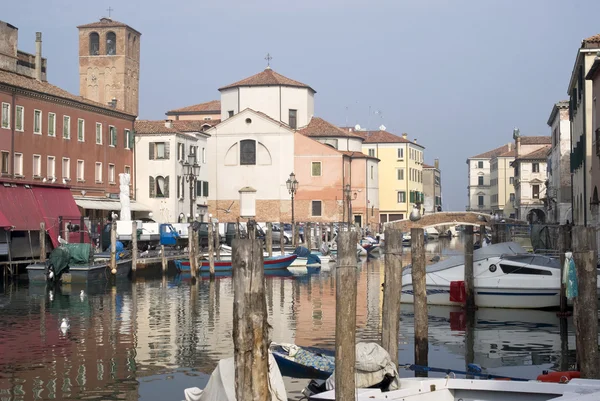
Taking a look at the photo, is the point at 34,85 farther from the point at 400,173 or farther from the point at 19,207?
the point at 400,173

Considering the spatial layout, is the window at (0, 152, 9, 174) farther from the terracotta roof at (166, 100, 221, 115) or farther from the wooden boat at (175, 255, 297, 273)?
the terracotta roof at (166, 100, 221, 115)

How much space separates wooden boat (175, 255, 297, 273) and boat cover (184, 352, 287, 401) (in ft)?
87.1

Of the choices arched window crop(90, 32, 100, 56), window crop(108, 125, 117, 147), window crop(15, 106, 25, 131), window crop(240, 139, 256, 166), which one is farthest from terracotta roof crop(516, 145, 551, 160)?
window crop(15, 106, 25, 131)

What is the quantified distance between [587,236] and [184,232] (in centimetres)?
3505

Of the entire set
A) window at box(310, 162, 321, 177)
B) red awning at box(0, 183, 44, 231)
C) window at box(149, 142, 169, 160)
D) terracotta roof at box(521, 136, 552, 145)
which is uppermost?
terracotta roof at box(521, 136, 552, 145)

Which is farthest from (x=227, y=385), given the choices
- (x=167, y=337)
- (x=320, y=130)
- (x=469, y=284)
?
(x=320, y=130)

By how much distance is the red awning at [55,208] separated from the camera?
120 ft

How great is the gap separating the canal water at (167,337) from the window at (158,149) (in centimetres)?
2629

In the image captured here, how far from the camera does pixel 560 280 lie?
2319cm

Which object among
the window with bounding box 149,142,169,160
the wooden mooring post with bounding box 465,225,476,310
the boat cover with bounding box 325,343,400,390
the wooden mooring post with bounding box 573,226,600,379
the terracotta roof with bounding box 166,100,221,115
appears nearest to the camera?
the boat cover with bounding box 325,343,400,390

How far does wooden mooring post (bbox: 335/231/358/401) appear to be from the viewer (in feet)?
34.3

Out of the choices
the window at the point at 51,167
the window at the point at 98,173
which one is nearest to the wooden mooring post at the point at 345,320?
the window at the point at 51,167

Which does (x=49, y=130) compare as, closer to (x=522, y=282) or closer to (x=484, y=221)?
(x=484, y=221)

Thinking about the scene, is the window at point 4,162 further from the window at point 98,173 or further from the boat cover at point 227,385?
the boat cover at point 227,385
